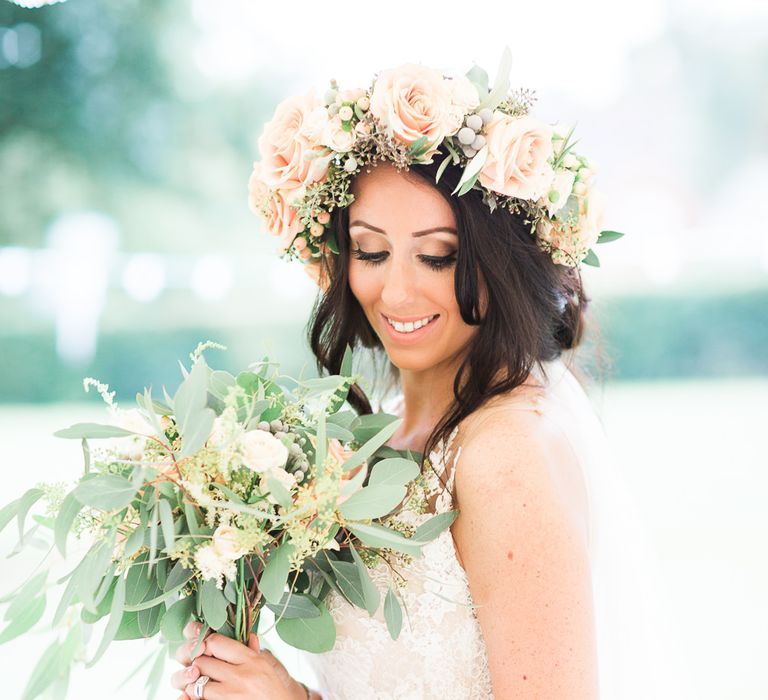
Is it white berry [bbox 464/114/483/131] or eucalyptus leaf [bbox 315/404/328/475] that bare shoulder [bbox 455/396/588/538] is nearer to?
eucalyptus leaf [bbox 315/404/328/475]

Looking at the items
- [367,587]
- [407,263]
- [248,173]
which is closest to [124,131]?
[248,173]

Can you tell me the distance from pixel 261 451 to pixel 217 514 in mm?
153

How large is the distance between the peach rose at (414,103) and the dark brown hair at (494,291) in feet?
0.29

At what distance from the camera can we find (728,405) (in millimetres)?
11039

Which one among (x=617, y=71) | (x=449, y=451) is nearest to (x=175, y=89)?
(x=617, y=71)

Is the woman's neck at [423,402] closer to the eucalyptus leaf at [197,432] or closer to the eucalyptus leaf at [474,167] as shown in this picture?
the eucalyptus leaf at [474,167]

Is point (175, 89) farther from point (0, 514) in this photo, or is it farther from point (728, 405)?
point (0, 514)

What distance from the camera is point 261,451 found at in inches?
59.1

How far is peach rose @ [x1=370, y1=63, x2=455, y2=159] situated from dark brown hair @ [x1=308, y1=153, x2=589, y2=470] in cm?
9

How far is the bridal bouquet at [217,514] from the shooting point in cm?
147

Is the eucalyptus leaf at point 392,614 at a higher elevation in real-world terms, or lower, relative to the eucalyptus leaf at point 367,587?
lower

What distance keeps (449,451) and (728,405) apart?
992 centimetres

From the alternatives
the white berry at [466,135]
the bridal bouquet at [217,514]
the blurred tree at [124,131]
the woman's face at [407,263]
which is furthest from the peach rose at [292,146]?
the blurred tree at [124,131]

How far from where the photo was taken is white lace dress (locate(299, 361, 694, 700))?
1859 mm
